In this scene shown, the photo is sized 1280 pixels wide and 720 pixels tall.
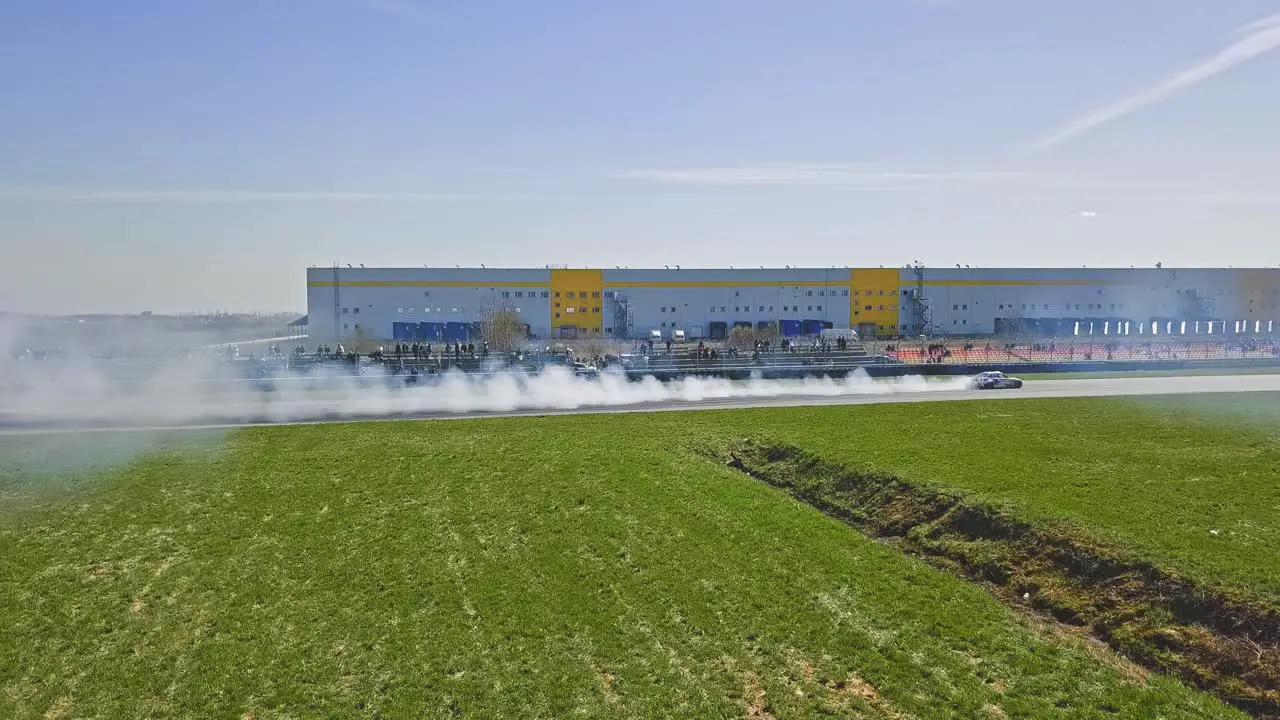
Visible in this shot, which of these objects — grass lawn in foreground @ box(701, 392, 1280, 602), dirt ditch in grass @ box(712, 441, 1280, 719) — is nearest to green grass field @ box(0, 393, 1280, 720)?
grass lawn in foreground @ box(701, 392, 1280, 602)

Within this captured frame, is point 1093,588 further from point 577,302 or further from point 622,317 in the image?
point 577,302

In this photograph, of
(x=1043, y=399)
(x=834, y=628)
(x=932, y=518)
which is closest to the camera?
(x=834, y=628)

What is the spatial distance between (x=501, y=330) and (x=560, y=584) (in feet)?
174

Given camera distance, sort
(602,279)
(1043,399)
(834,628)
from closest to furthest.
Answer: (834,628)
(1043,399)
(602,279)

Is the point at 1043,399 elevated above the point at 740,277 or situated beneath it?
situated beneath

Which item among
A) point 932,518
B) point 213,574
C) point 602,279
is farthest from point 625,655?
point 602,279

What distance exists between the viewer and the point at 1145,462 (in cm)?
1925

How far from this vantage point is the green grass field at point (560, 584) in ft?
30.2

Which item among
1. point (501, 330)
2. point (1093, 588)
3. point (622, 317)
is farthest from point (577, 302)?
point (1093, 588)

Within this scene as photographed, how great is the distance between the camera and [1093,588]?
12.0m

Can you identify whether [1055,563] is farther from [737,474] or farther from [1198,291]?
[1198,291]

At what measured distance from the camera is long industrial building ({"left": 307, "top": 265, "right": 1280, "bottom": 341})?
74500 millimetres

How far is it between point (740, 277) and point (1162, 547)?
225 ft

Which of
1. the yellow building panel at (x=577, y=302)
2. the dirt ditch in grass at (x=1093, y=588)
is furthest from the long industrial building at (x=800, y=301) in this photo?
the dirt ditch in grass at (x=1093, y=588)
